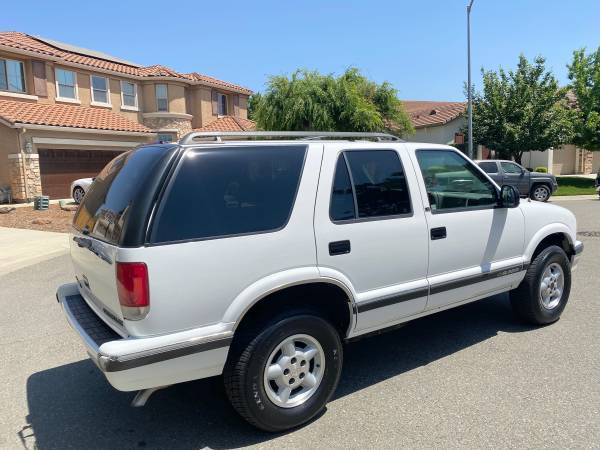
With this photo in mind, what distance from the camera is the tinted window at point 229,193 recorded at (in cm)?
279

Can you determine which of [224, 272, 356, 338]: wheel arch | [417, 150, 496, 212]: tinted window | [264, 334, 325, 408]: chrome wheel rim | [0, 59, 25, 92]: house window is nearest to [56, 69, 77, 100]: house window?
[0, 59, 25, 92]: house window

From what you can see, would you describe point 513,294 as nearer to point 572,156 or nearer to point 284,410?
point 284,410

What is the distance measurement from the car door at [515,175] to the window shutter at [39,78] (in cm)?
2012

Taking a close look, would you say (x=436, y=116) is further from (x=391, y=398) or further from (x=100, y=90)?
(x=391, y=398)

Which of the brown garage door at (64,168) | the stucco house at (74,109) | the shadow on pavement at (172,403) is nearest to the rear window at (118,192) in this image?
the shadow on pavement at (172,403)

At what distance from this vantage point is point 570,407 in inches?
131

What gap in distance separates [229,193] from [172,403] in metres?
1.71

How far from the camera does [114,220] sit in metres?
2.94

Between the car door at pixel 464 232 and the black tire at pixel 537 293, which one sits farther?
the black tire at pixel 537 293

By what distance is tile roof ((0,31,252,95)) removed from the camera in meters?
21.6

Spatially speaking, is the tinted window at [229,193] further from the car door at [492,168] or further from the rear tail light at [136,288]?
the car door at [492,168]

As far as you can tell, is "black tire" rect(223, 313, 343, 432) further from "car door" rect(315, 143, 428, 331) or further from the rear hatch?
the rear hatch

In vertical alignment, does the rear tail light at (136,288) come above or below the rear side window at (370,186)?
below

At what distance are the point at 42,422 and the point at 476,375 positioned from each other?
126 inches
